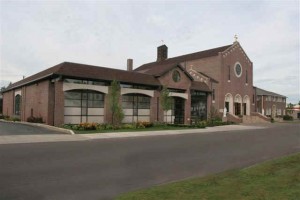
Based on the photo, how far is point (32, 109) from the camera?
A: 97.8ft

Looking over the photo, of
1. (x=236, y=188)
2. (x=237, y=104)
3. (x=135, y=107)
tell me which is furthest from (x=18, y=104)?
(x=237, y=104)

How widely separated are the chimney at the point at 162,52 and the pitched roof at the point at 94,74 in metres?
33.1

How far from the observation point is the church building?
2633 cm

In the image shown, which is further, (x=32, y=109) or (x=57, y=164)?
(x=32, y=109)

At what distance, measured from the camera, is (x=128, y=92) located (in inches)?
1214

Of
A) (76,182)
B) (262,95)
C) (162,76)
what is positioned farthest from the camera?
(262,95)

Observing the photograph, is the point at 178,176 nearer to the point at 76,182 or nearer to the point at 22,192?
the point at 76,182

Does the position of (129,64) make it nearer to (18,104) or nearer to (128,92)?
(18,104)

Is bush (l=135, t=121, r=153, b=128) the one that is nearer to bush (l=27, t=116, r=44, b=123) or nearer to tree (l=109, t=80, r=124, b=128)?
tree (l=109, t=80, r=124, b=128)

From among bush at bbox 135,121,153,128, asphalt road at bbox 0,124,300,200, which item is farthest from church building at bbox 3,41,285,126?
asphalt road at bbox 0,124,300,200

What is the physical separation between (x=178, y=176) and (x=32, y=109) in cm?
2488

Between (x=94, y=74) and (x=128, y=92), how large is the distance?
4.34m

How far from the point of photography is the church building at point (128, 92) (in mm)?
26328

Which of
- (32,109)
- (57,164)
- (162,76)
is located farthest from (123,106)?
(57,164)
